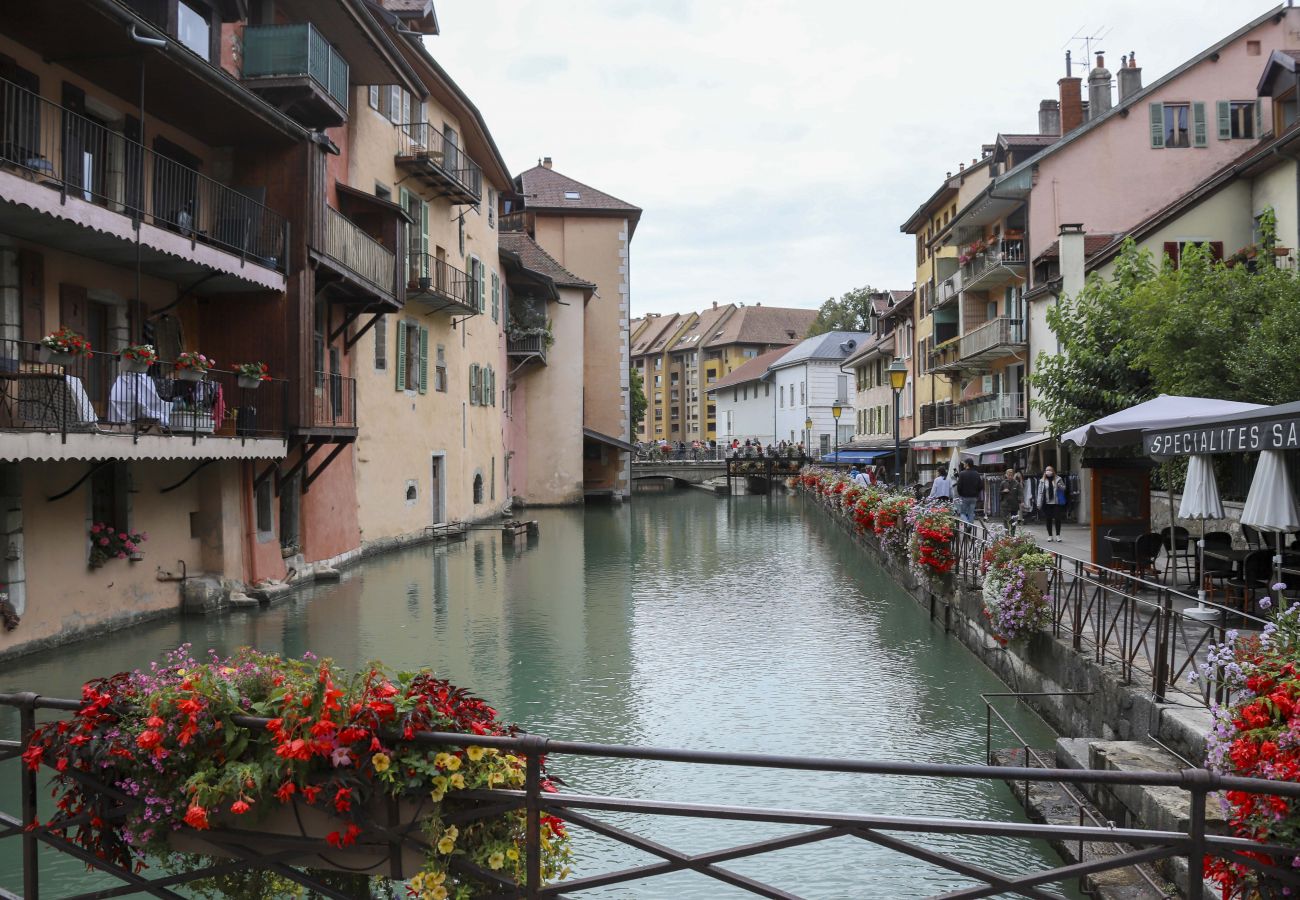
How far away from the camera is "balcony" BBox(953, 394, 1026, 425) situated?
36.2 metres

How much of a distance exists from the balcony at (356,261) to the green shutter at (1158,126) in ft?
75.8

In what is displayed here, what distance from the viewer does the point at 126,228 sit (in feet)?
43.9

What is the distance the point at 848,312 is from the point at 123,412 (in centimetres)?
8745

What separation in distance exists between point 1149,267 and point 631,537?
1614 cm

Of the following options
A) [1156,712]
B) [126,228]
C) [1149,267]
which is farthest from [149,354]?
[1149,267]

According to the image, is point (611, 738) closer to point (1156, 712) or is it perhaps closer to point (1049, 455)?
point (1156, 712)

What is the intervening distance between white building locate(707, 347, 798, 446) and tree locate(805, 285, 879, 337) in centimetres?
436

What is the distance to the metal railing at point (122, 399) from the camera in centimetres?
1191

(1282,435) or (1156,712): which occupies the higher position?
(1282,435)

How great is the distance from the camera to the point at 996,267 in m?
→ 35.8

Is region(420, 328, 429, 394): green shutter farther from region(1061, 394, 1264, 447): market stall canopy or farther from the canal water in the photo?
region(1061, 394, 1264, 447): market stall canopy

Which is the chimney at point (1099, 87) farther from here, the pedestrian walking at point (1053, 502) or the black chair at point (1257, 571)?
the black chair at point (1257, 571)

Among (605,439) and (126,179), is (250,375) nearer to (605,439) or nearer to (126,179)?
(126,179)

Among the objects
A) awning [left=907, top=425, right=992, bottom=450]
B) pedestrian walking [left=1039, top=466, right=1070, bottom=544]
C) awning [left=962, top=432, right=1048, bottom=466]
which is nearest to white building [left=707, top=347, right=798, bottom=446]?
awning [left=907, top=425, right=992, bottom=450]
